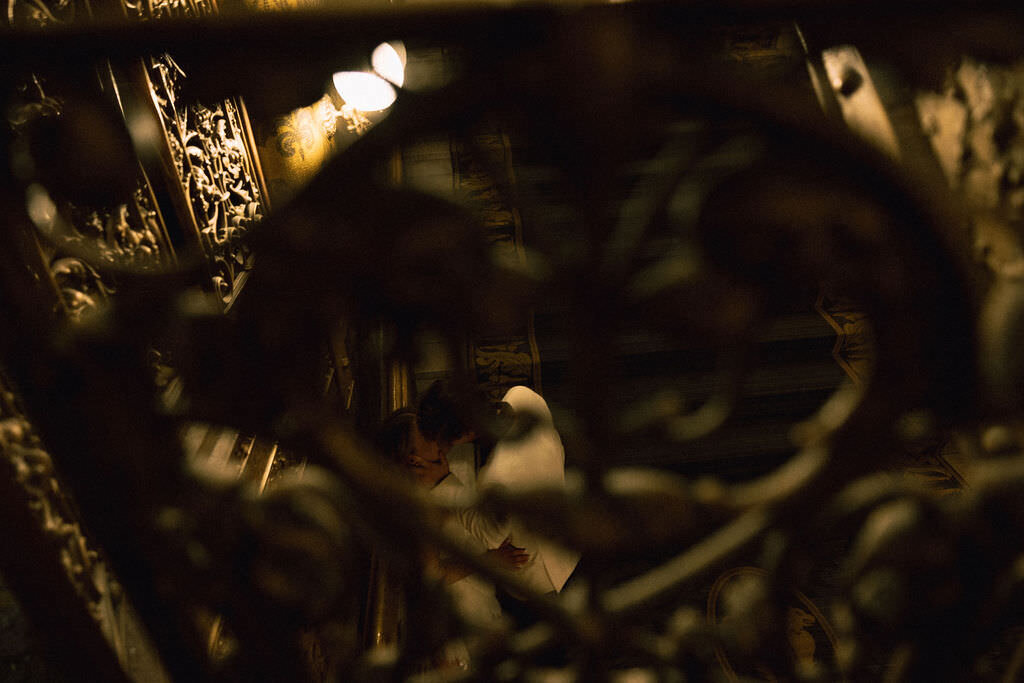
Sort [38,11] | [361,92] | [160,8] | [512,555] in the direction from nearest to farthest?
[38,11] → [160,8] → [512,555] → [361,92]

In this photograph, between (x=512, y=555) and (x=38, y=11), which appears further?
(x=512, y=555)

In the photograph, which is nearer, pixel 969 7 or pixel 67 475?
pixel 969 7

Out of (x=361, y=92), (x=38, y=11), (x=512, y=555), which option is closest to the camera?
(x=38, y=11)

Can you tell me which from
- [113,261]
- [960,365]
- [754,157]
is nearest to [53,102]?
[113,261]

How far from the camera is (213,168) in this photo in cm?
187

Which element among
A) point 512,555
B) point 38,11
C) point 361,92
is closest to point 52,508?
point 38,11

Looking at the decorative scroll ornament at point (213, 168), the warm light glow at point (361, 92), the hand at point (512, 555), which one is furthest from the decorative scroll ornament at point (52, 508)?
the warm light glow at point (361, 92)

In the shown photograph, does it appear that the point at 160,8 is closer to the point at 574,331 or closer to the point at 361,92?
the point at 361,92

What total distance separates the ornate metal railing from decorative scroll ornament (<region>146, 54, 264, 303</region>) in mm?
781

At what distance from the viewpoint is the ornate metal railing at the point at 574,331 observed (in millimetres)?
489

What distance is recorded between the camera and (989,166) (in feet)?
1.82

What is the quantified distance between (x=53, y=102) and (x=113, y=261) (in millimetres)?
644

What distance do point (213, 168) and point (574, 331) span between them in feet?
5.65

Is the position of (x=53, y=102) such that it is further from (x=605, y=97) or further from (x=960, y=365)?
(x=960, y=365)
